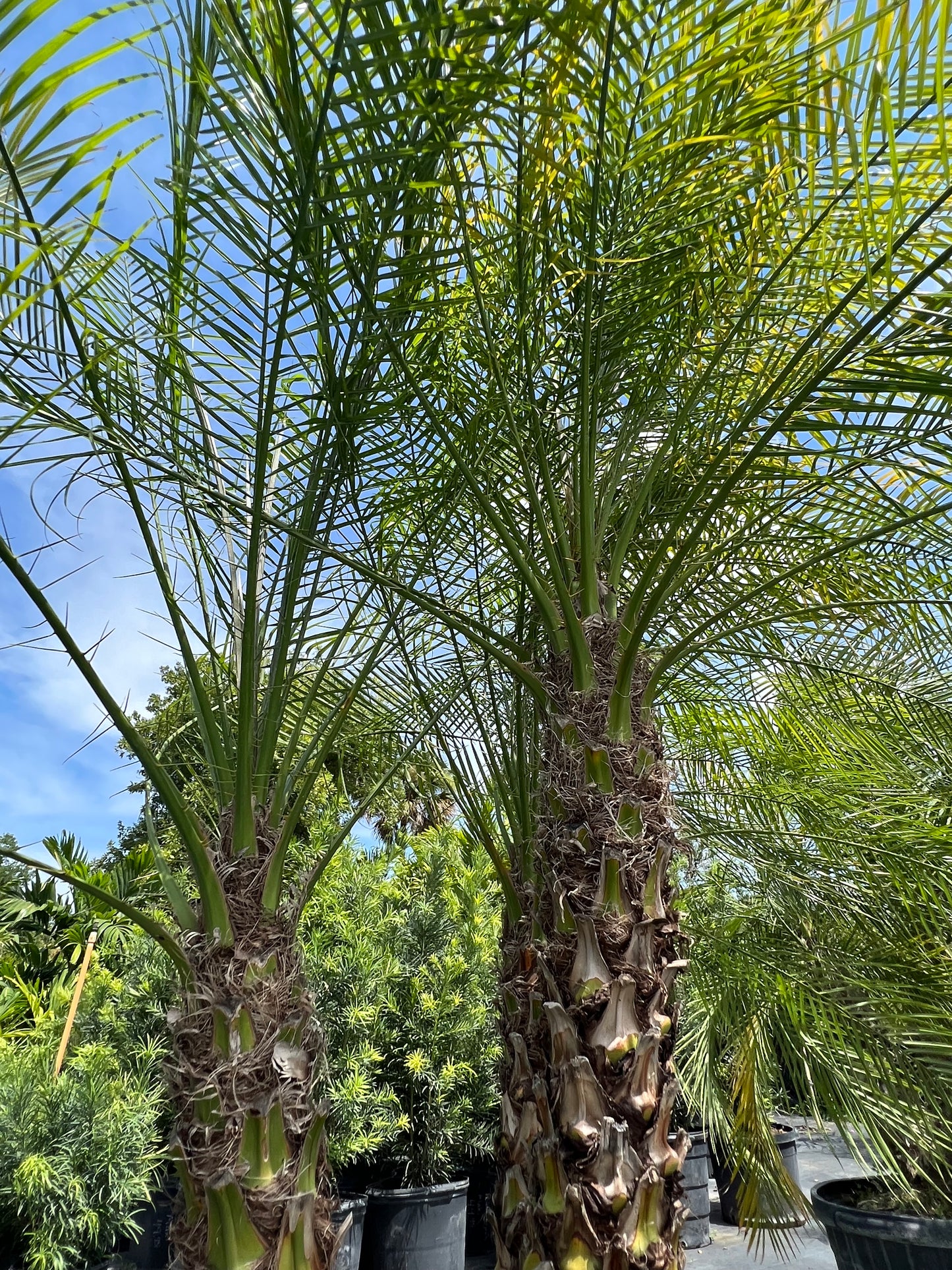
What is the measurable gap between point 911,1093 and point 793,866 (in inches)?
26.9

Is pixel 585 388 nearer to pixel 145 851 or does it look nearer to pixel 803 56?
pixel 803 56

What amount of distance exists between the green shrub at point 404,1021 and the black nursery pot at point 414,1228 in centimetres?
16

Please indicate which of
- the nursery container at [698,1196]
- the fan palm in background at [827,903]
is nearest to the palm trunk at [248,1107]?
the fan palm in background at [827,903]

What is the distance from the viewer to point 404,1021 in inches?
156

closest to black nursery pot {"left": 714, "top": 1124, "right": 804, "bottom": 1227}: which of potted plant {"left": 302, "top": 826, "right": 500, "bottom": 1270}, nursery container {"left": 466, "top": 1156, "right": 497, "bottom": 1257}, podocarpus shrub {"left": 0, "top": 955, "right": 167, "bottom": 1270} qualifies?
nursery container {"left": 466, "top": 1156, "right": 497, "bottom": 1257}

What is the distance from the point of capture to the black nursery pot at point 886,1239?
295cm

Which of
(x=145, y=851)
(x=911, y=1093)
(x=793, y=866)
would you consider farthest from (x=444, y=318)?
(x=145, y=851)

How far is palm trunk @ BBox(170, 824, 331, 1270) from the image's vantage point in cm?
165

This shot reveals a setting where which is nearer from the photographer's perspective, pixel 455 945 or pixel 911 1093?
pixel 911 1093

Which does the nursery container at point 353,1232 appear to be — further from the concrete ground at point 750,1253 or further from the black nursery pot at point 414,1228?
the concrete ground at point 750,1253

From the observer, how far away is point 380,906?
4340mm

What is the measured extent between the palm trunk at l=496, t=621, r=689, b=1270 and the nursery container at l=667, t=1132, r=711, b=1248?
110 inches

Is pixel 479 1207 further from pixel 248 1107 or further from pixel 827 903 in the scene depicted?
pixel 248 1107

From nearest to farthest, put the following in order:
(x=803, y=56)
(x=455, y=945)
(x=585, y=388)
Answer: (x=803, y=56), (x=585, y=388), (x=455, y=945)
